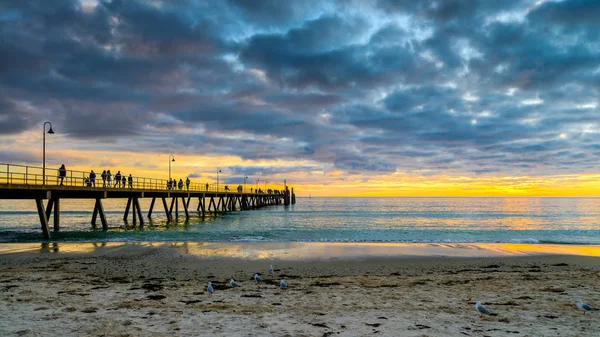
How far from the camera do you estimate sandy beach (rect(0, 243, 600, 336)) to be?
22.2ft

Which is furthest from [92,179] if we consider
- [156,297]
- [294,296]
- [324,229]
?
[294,296]

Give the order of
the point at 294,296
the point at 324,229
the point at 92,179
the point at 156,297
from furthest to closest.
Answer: the point at 324,229
the point at 92,179
the point at 294,296
the point at 156,297

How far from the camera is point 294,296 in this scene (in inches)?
365

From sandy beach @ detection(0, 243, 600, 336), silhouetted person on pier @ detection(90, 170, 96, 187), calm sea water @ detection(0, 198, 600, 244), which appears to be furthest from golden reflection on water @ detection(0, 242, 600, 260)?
silhouetted person on pier @ detection(90, 170, 96, 187)

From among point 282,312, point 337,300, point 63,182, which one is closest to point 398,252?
point 337,300

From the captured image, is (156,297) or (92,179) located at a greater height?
(92,179)

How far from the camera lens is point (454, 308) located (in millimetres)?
8094

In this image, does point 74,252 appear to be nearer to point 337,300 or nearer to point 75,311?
point 75,311

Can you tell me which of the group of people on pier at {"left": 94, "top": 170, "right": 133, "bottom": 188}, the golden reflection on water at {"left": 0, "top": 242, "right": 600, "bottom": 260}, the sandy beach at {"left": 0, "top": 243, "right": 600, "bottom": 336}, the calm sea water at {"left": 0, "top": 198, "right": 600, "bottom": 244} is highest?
the group of people on pier at {"left": 94, "top": 170, "right": 133, "bottom": 188}

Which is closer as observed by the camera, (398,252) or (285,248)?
(398,252)

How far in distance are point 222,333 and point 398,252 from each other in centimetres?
1398

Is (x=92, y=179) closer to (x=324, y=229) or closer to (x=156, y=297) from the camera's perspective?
(x=324, y=229)

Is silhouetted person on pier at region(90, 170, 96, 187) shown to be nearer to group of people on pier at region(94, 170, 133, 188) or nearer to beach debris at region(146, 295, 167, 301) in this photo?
group of people on pier at region(94, 170, 133, 188)

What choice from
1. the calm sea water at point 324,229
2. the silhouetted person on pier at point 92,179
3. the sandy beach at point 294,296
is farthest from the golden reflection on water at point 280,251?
the silhouetted person on pier at point 92,179
